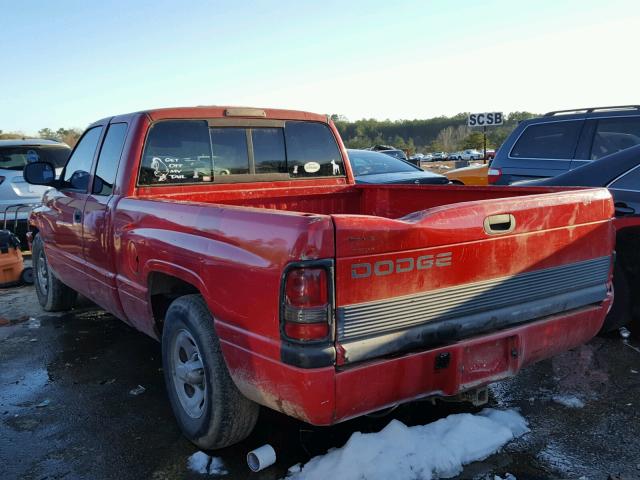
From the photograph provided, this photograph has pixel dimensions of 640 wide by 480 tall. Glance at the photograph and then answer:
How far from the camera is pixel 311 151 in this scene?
4.79 metres

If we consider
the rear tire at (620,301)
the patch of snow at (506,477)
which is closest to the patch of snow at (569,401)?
the patch of snow at (506,477)

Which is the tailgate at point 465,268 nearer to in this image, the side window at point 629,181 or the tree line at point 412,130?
the side window at point 629,181

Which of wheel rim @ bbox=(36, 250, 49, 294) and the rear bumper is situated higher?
the rear bumper

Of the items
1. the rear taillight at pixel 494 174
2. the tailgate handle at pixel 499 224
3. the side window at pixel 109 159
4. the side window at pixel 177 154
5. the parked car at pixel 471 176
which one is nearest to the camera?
the tailgate handle at pixel 499 224

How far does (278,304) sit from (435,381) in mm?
853

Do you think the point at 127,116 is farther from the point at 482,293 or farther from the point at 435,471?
the point at 435,471

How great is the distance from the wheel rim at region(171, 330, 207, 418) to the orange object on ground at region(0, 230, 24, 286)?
470 centimetres

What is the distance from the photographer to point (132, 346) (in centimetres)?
493

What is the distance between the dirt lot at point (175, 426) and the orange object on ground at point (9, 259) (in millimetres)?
2489

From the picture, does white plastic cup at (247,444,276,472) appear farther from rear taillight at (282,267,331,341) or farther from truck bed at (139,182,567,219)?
truck bed at (139,182,567,219)

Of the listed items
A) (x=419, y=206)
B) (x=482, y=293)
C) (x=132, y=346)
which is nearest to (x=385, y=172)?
(x=419, y=206)

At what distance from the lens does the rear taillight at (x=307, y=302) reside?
7.43 ft

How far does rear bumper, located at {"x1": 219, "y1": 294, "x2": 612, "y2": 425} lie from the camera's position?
2.32 meters

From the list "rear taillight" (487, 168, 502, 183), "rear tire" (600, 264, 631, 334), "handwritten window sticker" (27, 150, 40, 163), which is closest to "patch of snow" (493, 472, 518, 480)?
"rear tire" (600, 264, 631, 334)
